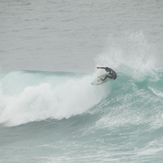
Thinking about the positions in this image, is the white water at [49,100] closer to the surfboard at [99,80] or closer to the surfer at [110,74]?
the surfboard at [99,80]

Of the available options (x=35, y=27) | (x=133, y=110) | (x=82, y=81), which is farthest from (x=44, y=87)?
(x=35, y=27)

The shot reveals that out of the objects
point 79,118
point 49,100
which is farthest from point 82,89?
point 79,118

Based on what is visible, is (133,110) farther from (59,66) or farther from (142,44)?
(142,44)

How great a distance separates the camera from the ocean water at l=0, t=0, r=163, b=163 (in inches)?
867

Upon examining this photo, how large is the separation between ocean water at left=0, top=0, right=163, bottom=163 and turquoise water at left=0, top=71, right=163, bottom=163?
36mm

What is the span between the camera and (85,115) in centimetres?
2647

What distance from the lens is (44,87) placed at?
29.5 m

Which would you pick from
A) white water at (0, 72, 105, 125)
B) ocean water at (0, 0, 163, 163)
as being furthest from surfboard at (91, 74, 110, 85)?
ocean water at (0, 0, 163, 163)

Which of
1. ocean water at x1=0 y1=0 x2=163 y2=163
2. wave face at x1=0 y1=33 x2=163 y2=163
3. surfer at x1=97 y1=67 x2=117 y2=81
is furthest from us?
surfer at x1=97 y1=67 x2=117 y2=81

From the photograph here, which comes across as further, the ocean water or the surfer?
the surfer

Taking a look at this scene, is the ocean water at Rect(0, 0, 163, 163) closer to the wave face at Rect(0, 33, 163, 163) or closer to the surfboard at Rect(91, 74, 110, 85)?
the wave face at Rect(0, 33, 163, 163)

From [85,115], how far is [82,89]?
2.28m

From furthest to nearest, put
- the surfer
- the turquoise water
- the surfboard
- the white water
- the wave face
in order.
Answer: the white water
the surfboard
the surfer
the wave face
the turquoise water

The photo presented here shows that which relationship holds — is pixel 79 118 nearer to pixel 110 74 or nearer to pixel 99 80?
pixel 99 80
